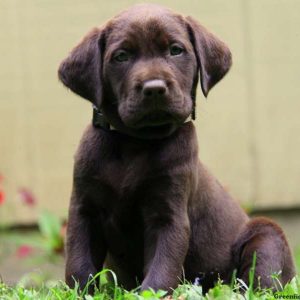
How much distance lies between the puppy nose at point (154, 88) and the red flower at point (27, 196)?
326 cm

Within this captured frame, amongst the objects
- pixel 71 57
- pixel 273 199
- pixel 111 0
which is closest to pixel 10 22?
pixel 111 0

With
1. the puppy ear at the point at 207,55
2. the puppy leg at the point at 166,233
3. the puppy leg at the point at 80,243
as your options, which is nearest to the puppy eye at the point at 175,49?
the puppy ear at the point at 207,55

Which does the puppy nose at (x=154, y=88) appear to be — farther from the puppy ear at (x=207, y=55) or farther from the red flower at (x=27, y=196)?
the red flower at (x=27, y=196)

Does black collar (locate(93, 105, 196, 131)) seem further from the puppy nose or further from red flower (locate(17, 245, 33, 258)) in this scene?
red flower (locate(17, 245, 33, 258))

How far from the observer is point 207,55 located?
4.73m

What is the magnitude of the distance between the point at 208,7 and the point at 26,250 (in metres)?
2.30

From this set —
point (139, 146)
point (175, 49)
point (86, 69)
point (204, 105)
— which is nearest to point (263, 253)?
point (139, 146)

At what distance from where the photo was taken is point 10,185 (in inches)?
303

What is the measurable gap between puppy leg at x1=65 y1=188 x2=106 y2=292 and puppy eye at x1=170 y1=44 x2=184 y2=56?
2.57 ft

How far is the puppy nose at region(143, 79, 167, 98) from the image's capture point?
14.2 feet

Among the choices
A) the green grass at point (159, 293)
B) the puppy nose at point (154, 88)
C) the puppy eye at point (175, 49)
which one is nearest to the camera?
the green grass at point (159, 293)

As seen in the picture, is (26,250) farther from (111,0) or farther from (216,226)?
(216,226)

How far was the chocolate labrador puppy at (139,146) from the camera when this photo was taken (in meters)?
4.47

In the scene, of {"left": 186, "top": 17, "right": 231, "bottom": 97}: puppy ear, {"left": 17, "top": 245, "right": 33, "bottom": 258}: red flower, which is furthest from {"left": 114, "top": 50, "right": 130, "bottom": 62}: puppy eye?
{"left": 17, "top": 245, "right": 33, "bottom": 258}: red flower
